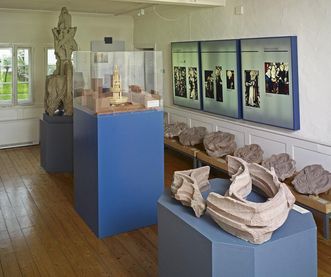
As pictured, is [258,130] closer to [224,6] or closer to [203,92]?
[203,92]

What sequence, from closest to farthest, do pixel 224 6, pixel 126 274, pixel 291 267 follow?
pixel 291 267
pixel 126 274
pixel 224 6

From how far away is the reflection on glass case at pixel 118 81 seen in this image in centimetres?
411

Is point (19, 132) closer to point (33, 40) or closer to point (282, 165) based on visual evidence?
point (33, 40)

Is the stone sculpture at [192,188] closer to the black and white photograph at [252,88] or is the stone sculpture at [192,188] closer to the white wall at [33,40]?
the black and white photograph at [252,88]

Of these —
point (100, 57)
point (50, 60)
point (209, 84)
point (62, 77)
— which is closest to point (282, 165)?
point (209, 84)

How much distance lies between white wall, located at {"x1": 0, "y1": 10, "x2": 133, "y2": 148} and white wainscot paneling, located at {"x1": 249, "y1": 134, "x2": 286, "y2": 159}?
516cm

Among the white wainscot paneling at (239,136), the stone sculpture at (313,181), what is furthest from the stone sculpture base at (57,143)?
the stone sculpture at (313,181)

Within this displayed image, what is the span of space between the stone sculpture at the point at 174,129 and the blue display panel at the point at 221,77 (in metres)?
0.62

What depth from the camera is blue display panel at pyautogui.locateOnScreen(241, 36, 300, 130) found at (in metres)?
4.99

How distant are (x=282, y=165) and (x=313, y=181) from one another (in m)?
0.56

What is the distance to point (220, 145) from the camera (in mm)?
5867

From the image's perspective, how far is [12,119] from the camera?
864 centimetres

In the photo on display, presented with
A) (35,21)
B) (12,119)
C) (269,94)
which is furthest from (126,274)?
(35,21)

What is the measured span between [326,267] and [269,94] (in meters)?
2.57
